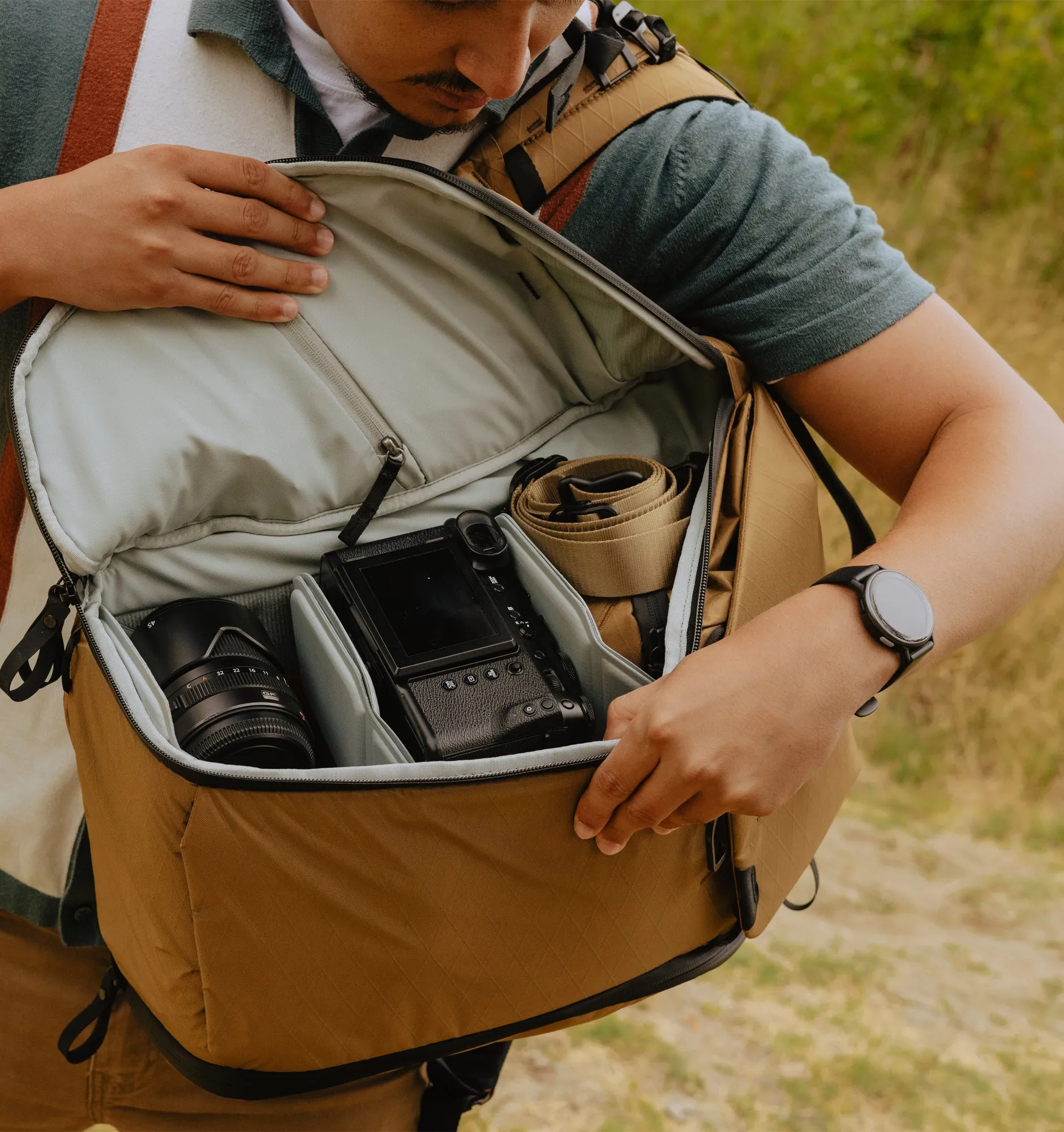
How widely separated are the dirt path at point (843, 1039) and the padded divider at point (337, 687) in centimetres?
88

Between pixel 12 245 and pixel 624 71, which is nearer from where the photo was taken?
pixel 12 245

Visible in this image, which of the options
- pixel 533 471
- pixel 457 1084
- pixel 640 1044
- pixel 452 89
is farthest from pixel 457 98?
pixel 640 1044

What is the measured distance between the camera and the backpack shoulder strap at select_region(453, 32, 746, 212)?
3.28ft

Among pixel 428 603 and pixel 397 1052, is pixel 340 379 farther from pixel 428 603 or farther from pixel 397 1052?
pixel 397 1052

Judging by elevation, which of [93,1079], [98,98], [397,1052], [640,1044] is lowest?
[640,1044]

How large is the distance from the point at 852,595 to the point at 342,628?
17.1 inches

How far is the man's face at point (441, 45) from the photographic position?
855 millimetres

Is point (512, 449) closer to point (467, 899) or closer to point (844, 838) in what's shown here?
point (467, 899)

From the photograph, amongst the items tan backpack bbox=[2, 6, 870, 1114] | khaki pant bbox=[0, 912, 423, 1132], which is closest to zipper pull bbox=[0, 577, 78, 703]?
tan backpack bbox=[2, 6, 870, 1114]

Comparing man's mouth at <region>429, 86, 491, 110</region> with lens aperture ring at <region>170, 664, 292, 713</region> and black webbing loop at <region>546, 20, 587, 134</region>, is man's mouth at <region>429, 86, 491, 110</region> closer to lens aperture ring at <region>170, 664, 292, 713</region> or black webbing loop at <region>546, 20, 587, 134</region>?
black webbing loop at <region>546, 20, 587, 134</region>

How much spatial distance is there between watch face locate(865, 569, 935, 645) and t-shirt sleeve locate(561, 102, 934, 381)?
25 centimetres

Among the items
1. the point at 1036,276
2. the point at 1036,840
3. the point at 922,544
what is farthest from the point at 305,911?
the point at 1036,276

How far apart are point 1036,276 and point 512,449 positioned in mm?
2366

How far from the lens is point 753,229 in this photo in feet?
3.25
